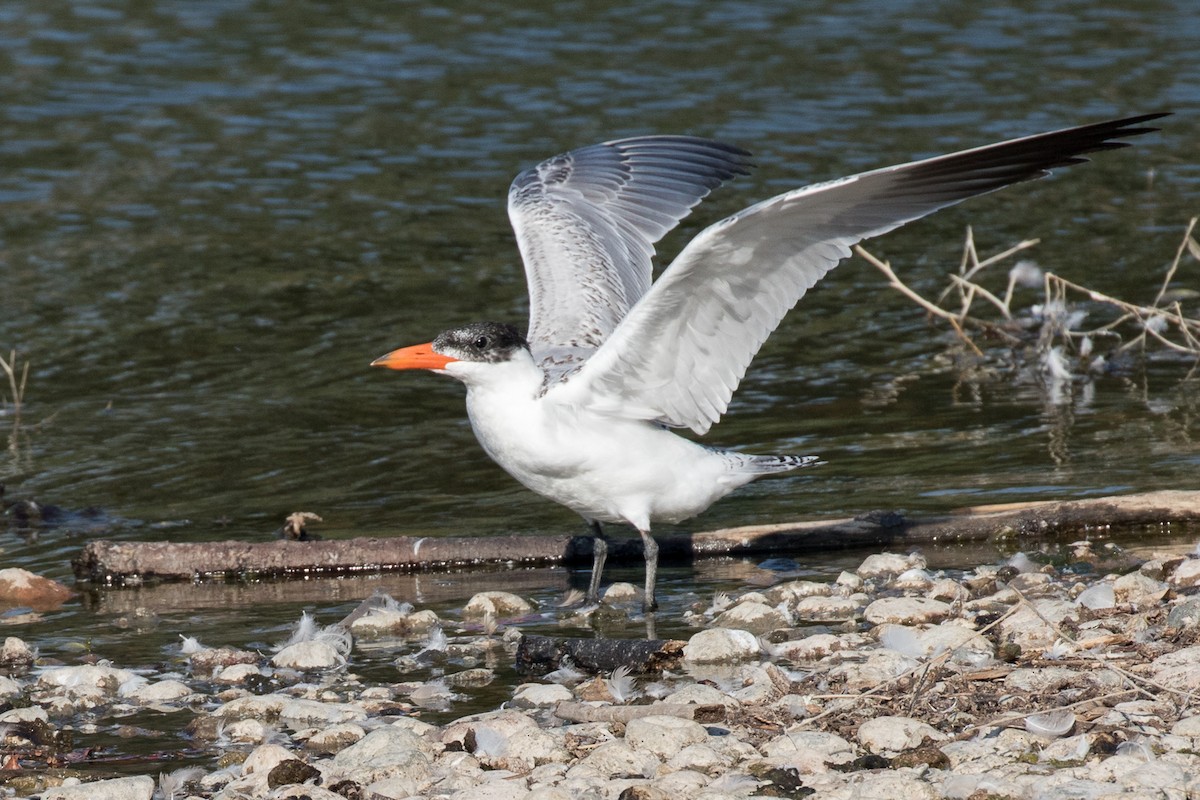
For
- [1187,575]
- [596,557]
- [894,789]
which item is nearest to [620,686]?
[894,789]

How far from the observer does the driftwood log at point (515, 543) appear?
7.90 metres

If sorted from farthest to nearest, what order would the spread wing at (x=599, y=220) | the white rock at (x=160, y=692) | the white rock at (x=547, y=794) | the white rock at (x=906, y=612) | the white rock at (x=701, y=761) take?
1. the spread wing at (x=599, y=220)
2. the white rock at (x=906, y=612)
3. the white rock at (x=160, y=692)
4. the white rock at (x=701, y=761)
5. the white rock at (x=547, y=794)

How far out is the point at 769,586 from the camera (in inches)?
300

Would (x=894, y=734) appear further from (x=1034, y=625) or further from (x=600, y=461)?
(x=600, y=461)

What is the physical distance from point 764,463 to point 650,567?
2.46 feet

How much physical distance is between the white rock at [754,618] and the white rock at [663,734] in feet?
4.73

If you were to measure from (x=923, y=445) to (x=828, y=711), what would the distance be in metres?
4.66

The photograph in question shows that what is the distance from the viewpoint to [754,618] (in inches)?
272

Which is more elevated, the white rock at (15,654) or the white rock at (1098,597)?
the white rock at (1098,597)

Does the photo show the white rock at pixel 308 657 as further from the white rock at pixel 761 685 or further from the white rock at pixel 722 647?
the white rock at pixel 761 685

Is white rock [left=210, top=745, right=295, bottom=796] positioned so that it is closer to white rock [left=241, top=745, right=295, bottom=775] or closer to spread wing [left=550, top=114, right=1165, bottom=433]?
white rock [left=241, top=745, right=295, bottom=775]

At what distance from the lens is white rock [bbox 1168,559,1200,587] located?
681 cm

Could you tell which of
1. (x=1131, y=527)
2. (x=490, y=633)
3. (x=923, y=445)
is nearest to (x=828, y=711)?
(x=490, y=633)

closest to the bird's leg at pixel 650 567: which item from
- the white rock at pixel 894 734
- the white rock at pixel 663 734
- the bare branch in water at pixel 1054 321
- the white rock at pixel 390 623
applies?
the white rock at pixel 390 623
